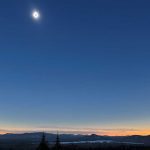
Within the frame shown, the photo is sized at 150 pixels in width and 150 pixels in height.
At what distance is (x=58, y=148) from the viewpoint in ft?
240

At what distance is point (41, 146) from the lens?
65500 millimetres

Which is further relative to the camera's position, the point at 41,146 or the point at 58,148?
the point at 58,148

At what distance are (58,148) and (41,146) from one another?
8573 mm
